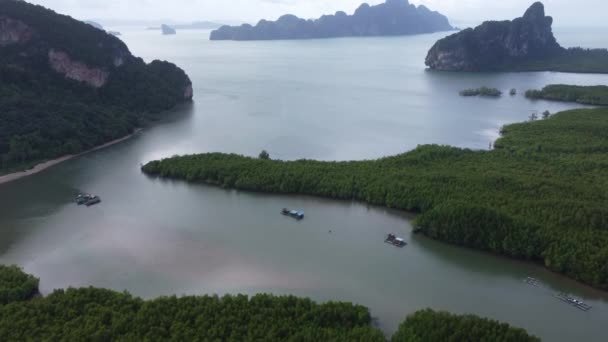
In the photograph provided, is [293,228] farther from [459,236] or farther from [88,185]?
[88,185]

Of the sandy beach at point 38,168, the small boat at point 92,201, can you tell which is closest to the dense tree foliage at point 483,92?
the sandy beach at point 38,168

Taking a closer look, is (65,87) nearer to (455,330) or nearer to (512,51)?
(455,330)

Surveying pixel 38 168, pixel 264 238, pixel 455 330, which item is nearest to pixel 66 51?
pixel 38 168

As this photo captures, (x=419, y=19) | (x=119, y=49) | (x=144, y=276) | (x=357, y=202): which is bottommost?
(x=144, y=276)

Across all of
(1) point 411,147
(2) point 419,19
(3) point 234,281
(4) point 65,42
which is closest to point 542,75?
(1) point 411,147

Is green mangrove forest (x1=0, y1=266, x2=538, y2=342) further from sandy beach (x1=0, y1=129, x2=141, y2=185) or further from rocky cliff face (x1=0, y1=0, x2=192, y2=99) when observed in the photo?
rocky cliff face (x1=0, y1=0, x2=192, y2=99)

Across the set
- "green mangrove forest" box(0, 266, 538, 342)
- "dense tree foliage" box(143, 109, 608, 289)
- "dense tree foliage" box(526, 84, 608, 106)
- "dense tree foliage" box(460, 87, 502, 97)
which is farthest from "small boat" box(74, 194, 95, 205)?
"dense tree foliage" box(526, 84, 608, 106)

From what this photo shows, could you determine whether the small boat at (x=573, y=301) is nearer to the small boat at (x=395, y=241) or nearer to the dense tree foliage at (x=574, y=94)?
the small boat at (x=395, y=241)
